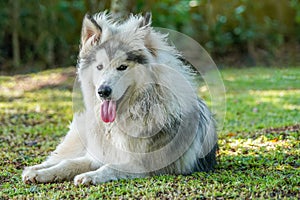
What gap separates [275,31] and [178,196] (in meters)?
12.9

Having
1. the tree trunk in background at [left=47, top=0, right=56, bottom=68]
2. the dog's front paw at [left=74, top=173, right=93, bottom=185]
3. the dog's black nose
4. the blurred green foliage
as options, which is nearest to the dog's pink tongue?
the dog's black nose

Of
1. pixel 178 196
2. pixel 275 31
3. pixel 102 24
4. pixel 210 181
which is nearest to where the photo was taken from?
pixel 178 196

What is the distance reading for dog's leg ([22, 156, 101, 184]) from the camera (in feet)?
15.8

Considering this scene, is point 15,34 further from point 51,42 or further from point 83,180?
point 83,180

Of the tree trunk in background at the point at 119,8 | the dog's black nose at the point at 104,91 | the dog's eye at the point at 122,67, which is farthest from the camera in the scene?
the tree trunk in background at the point at 119,8

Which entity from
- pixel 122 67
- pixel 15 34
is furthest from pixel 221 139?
pixel 15 34

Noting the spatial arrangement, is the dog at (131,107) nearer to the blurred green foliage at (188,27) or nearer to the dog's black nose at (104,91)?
the dog's black nose at (104,91)

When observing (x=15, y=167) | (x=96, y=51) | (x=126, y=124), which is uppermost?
(x=96, y=51)

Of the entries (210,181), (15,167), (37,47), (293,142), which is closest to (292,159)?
(293,142)

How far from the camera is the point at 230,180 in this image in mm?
4605

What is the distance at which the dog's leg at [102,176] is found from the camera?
4535mm

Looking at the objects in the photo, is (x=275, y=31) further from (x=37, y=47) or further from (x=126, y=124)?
(x=126, y=124)

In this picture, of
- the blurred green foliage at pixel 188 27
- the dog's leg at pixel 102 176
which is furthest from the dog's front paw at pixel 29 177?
the blurred green foliage at pixel 188 27

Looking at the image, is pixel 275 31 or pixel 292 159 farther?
pixel 275 31
